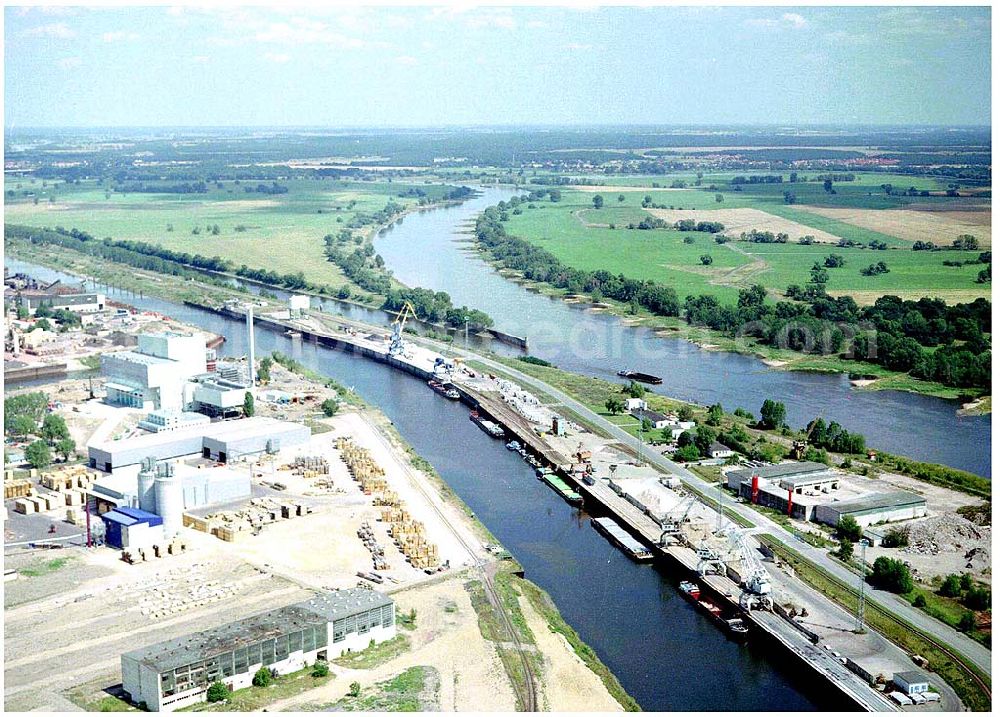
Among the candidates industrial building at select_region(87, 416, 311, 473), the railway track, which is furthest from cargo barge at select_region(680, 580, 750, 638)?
industrial building at select_region(87, 416, 311, 473)

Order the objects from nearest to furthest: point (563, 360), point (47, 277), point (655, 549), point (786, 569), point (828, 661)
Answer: point (828, 661), point (786, 569), point (655, 549), point (563, 360), point (47, 277)

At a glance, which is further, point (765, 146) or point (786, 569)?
point (765, 146)

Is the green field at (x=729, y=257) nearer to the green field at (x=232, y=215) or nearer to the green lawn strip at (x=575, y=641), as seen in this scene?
the green field at (x=232, y=215)

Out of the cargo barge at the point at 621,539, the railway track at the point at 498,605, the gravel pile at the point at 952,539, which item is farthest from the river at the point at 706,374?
the railway track at the point at 498,605

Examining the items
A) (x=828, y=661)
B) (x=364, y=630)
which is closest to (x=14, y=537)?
(x=364, y=630)

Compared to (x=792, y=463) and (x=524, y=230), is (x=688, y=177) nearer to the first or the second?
(x=524, y=230)

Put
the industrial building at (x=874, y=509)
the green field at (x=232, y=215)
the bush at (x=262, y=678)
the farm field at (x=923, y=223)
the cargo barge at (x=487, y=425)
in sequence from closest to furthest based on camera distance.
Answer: the bush at (x=262, y=678), the industrial building at (x=874, y=509), the cargo barge at (x=487, y=425), the farm field at (x=923, y=223), the green field at (x=232, y=215)

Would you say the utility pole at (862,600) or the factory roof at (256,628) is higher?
the factory roof at (256,628)
